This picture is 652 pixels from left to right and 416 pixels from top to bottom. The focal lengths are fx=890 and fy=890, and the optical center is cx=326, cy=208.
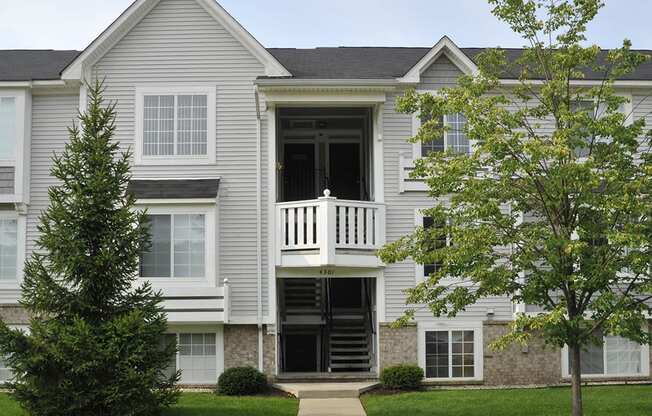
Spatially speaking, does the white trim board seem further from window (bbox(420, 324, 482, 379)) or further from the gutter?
window (bbox(420, 324, 482, 379))

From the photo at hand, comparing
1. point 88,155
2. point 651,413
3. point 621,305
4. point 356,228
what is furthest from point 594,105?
point 88,155

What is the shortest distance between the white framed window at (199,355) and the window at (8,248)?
4.29 m

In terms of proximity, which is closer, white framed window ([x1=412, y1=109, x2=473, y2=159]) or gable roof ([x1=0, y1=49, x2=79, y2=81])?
white framed window ([x1=412, y1=109, x2=473, y2=159])

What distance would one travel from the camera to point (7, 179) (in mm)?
21891

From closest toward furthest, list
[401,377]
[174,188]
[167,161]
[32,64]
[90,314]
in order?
[90,314], [401,377], [174,188], [167,161], [32,64]

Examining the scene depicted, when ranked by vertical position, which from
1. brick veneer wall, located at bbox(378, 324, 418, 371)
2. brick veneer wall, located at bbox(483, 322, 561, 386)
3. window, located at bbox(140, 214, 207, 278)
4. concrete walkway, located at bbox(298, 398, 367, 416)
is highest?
window, located at bbox(140, 214, 207, 278)

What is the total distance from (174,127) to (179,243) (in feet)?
9.54

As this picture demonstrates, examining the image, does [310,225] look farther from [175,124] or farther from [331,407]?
[331,407]

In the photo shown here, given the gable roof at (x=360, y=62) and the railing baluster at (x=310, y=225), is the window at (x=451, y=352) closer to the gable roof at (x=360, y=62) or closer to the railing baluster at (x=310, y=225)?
the railing baluster at (x=310, y=225)

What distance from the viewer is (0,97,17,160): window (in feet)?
72.1

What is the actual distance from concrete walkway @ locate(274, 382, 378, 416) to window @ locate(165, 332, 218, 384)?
1.74m

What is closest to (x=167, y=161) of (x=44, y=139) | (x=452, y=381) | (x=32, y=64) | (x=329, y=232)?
(x=44, y=139)

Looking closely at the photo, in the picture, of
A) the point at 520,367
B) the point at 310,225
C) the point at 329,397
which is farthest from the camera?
the point at 520,367

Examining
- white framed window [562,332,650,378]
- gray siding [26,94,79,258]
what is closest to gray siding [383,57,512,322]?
white framed window [562,332,650,378]
